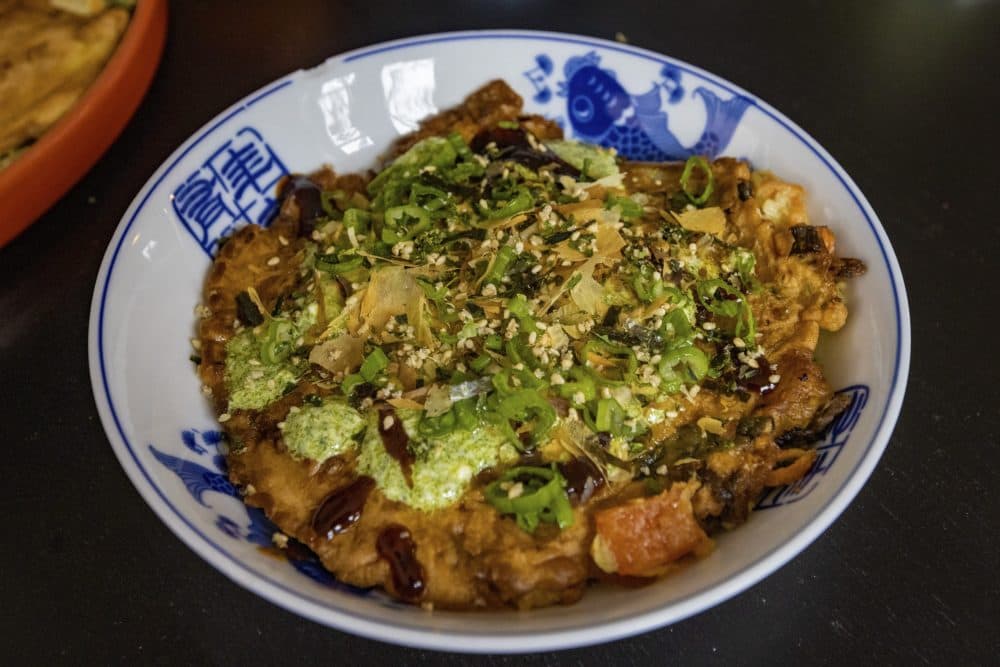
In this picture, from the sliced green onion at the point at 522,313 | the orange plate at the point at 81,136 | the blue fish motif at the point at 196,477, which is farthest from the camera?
the orange plate at the point at 81,136

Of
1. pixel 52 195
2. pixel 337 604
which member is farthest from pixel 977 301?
pixel 52 195

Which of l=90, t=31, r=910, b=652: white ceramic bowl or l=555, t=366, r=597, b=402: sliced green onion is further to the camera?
l=555, t=366, r=597, b=402: sliced green onion

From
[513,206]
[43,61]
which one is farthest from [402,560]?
[43,61]

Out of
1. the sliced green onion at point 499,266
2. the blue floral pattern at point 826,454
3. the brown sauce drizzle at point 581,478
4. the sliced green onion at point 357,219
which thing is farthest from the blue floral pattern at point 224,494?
the blue floral pattern at point 826,454

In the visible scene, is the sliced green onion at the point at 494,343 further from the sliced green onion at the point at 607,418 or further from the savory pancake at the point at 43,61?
the savory pancake at the point at 43,61

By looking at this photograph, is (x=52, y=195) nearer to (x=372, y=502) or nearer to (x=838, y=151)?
(x=372, y=502)

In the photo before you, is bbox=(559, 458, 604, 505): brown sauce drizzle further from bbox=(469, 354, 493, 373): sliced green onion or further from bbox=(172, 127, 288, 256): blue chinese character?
bbox=(172, 127, 288, 256): blue chinese character

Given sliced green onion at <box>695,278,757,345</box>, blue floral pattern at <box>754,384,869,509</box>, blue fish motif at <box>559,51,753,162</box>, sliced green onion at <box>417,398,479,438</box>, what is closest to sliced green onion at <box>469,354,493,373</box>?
sliced green onion at <box>417,398,479,438</box>
